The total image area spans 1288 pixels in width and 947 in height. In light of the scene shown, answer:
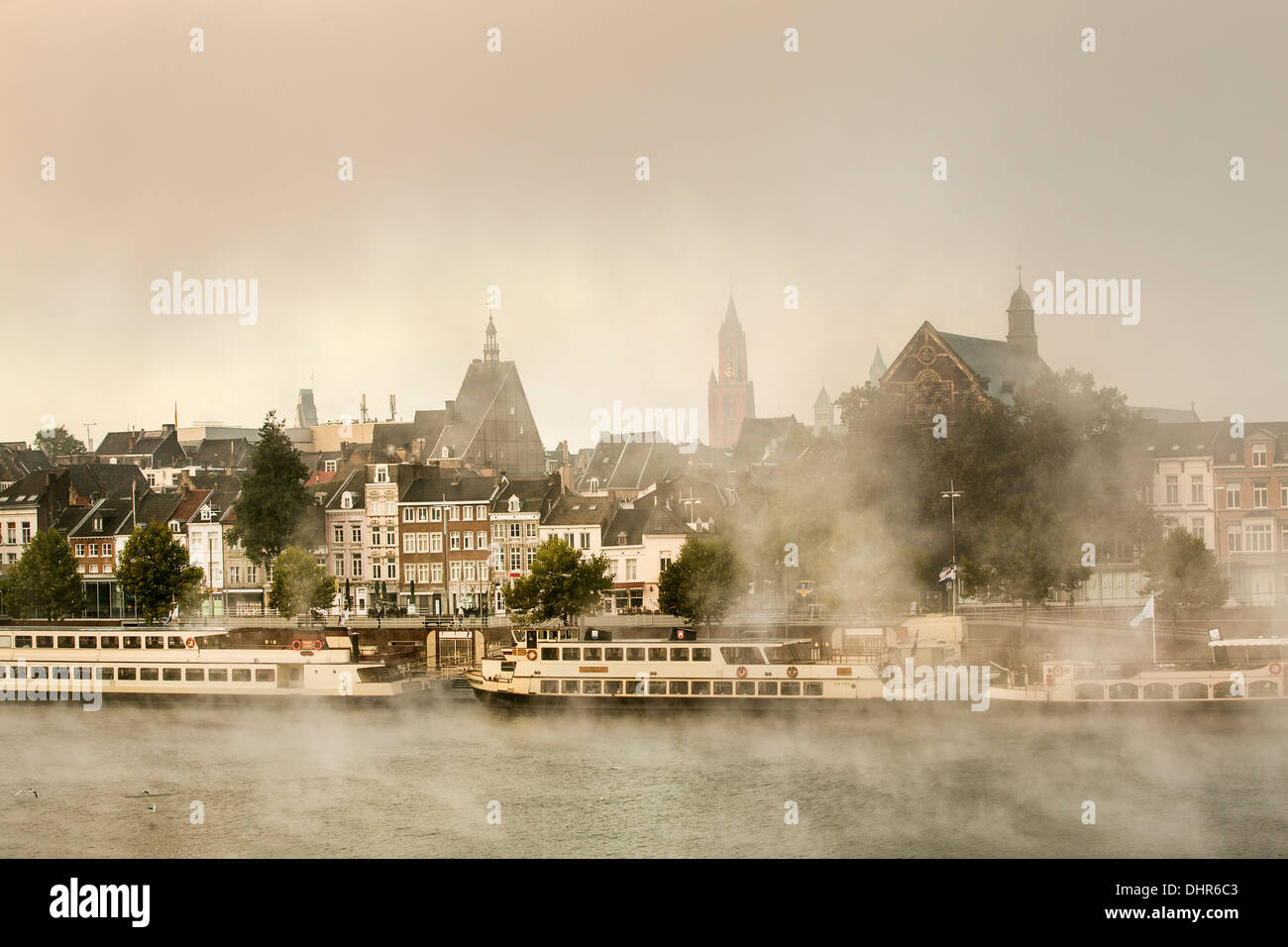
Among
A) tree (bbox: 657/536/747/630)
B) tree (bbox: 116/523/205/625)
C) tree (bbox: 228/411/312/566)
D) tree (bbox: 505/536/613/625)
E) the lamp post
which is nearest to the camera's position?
tree (bbox: 657/536/747/630)

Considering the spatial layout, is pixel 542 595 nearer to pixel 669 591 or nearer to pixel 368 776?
pixel 669 591

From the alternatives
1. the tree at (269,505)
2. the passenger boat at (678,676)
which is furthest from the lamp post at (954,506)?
the tree at (269,505)

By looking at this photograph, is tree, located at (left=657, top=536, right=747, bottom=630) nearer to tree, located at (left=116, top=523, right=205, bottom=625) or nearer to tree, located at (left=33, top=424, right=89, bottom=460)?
tree, located at (left=116, top=523, right=205, bottom=625)

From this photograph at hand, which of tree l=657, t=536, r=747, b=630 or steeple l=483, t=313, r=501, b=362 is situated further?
→ steeple l=483, t=313, r=501, b=362

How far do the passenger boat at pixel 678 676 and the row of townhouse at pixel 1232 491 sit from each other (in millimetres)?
16736

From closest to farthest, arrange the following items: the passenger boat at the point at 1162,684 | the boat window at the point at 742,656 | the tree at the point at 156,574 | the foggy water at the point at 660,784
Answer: the foggy water at the point at 660,784
the passenger boat at the point at 1162,684
the boat window at the point at 742,656
the tree at the point at 156,574

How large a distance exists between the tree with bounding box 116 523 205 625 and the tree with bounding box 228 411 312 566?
2959 mm

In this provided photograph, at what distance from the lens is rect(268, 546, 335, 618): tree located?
50500 mm

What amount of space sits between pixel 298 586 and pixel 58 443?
53408 mm

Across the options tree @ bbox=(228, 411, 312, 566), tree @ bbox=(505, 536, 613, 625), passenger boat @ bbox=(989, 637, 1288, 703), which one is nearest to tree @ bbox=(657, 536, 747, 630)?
tree @ bbox=(505, 536, 613, 625)

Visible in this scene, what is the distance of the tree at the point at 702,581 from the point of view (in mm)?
44625

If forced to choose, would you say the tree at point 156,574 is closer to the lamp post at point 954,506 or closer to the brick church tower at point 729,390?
the lamp post at point 954,506

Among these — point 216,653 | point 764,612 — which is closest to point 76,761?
point 216,653

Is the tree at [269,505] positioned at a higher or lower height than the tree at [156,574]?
higher
